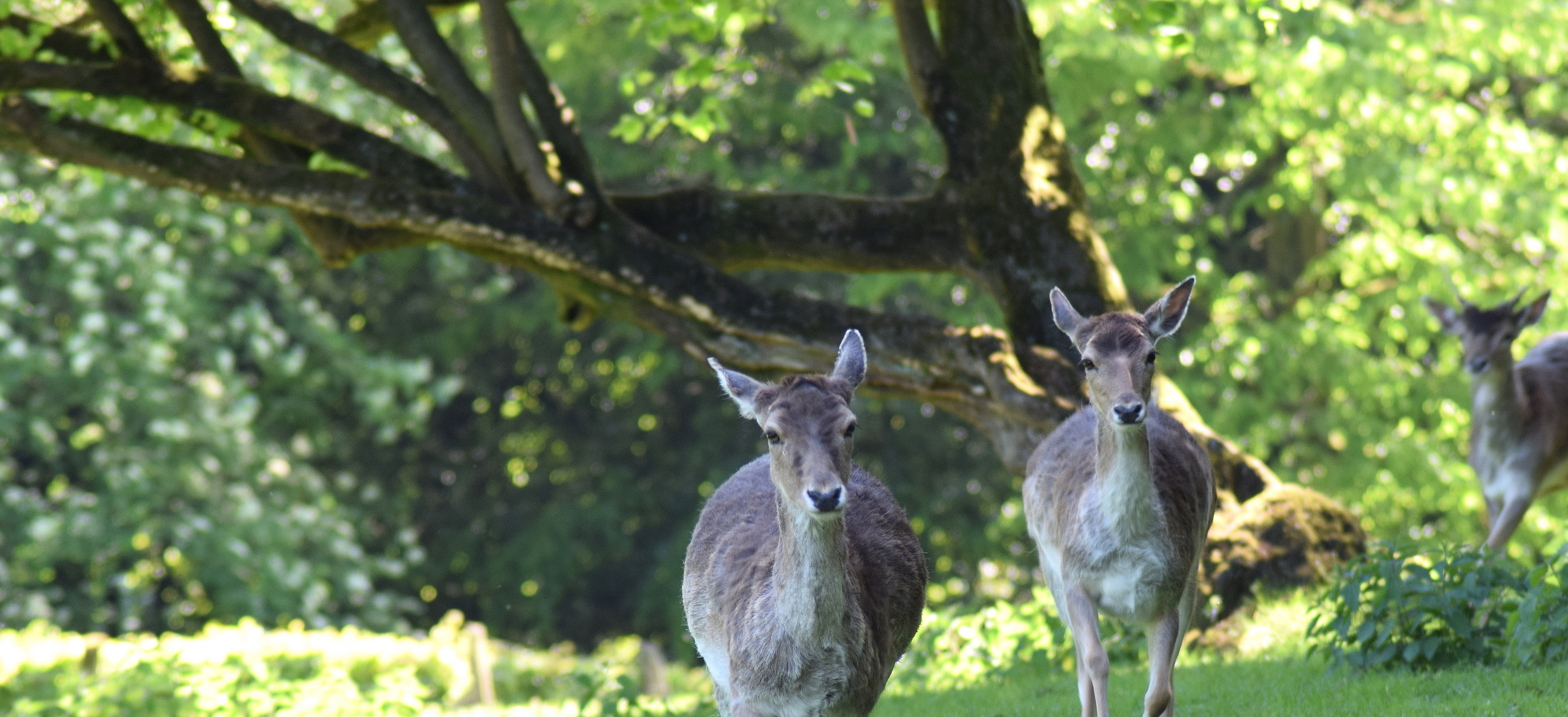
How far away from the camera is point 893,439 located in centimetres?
2112

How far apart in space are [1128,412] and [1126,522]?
0.57 metres

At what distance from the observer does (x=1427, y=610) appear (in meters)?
7.07

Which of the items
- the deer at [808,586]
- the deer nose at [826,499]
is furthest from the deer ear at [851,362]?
the deer nose at [826,499]

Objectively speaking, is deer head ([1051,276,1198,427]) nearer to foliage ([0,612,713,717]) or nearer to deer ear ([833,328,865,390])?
deer ear ([833,328,865,390])

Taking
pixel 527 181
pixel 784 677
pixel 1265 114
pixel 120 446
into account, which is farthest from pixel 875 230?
pixel 120 446

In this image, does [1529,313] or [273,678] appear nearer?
[273,678]

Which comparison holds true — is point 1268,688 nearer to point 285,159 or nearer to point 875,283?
point 285,159

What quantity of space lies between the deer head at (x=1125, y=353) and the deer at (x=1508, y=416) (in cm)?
456

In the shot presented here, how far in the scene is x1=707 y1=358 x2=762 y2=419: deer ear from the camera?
5590 millimetres

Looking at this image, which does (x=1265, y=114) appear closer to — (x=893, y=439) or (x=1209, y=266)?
(x=1209, y=266)

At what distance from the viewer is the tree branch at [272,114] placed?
949cm

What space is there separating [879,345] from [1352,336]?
7.92m

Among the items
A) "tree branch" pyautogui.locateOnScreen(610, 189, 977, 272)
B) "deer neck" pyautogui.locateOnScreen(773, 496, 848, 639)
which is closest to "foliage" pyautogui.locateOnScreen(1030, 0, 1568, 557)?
"tree branch" pyautogui.locateOnScreen(610, 189, 977, 272)

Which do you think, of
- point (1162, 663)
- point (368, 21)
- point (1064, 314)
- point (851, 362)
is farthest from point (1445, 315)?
point (368, 21)
